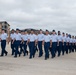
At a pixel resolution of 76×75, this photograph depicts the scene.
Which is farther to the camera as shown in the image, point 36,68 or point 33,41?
point 33,41

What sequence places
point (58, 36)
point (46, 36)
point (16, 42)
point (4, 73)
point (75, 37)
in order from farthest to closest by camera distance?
point (75, 37), point (58, 36), point (16, 42), point (46, 36), point (4, 73)

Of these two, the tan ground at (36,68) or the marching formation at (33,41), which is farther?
the marching formation at (33,41)

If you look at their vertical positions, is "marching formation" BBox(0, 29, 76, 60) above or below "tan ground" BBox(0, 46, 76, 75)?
above

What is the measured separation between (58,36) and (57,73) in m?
9.33

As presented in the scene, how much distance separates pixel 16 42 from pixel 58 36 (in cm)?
325

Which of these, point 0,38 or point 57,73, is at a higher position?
point 0,38

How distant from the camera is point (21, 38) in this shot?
19.0 m

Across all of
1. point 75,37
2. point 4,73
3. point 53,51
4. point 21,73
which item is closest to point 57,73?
point 21,73

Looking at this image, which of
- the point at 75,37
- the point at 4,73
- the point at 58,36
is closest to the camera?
the point at 4,73

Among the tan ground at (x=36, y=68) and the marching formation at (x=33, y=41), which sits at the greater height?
the marching formation at (x=33, y=41)

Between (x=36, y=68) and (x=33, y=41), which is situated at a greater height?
(x=33, y=41)

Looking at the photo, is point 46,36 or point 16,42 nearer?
point 46,36

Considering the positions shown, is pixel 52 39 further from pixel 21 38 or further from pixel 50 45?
pixel 21 38

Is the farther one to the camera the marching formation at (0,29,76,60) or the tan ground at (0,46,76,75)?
the marching formation at (0,29,76,60)
